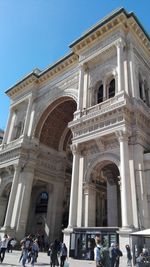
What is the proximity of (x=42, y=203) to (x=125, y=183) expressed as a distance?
46.5ft

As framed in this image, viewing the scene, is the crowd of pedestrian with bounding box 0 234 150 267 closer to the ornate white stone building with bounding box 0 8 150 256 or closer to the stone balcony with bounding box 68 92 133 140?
the ornate white stone building with bounding box 0 8 150 256

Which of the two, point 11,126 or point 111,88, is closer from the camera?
point 111,88

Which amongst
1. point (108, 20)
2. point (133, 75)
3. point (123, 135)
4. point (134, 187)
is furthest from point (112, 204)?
point (108, 20)

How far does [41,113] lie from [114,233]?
15785mm

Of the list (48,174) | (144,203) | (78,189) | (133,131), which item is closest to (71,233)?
(78,189)

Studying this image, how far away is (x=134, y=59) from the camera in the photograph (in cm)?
1914

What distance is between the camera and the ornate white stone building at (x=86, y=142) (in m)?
14.6

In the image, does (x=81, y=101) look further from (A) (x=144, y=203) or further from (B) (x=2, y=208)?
(B) (x=2, y=208)

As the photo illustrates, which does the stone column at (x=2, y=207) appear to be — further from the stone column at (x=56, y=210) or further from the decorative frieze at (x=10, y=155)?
the stone column at (x=56, y=210)

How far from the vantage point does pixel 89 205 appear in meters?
15.5

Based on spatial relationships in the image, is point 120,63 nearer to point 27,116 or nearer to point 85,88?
point 85,88

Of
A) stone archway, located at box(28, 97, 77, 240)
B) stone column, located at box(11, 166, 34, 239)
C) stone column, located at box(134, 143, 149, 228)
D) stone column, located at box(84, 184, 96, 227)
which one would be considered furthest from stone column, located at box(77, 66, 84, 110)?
stone column, located at box(11, 166, 34, 239)

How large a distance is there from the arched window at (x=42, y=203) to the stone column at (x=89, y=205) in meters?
10.1

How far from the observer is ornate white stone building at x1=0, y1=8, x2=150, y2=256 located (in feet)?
47.9
